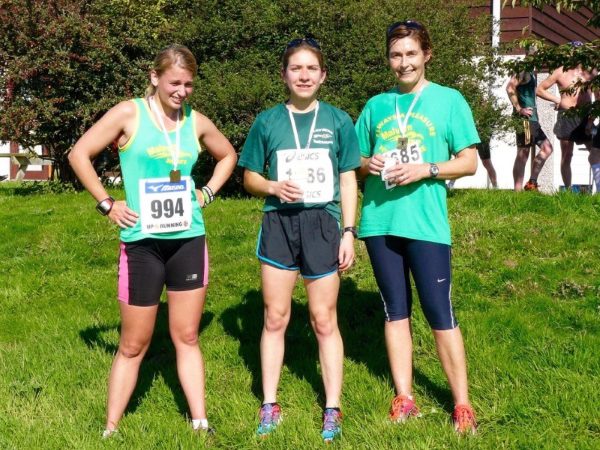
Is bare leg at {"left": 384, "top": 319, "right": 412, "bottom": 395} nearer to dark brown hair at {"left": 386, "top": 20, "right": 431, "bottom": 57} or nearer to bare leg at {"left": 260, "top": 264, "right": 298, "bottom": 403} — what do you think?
bare leg at {"left": 260, "top": 264, "right": 298, "bottom": 403}

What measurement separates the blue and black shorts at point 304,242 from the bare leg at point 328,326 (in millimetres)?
67

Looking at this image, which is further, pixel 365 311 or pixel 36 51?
pixel 36 51

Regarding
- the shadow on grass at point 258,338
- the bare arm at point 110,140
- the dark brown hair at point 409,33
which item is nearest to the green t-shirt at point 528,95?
the shadow on grass at point 258,338

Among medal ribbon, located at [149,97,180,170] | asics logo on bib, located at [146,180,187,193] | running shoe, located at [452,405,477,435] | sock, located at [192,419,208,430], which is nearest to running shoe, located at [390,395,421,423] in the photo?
running shoe, located at [452,405,477,435]

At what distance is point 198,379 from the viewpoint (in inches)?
148

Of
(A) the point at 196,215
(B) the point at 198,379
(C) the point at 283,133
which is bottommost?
(B) the point at 198,379

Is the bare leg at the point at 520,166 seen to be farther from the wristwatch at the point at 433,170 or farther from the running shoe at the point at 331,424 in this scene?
the running shoe at the point at 331,424

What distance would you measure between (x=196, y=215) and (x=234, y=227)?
3.87 metres

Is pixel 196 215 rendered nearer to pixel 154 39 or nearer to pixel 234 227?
pixel 234 227

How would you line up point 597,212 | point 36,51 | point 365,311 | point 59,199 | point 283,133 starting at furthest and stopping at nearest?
point 36,51 < point 59,199 < point 597,212 < point 365,311 < point 283,133

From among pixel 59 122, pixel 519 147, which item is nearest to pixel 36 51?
pixel 59 122

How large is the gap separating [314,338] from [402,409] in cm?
139

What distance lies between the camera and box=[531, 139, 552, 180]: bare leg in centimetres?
1022

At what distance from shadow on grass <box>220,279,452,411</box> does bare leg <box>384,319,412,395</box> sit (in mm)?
310
